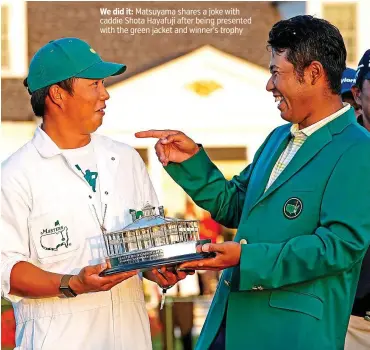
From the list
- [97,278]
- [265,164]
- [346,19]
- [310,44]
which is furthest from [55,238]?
[346,19]

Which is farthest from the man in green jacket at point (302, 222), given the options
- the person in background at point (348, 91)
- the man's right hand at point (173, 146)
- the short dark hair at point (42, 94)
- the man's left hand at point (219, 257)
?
the person in background at point (348, 91)

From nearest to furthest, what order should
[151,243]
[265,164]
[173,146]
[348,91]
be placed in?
[151,243] < [265,164] < [173,146] < [348,91]

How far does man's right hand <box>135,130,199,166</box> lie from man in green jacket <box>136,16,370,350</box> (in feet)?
0.98

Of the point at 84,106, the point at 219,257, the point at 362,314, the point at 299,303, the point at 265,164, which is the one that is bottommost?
the point at 362,314

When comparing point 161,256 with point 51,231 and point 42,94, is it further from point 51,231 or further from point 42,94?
point 42,94

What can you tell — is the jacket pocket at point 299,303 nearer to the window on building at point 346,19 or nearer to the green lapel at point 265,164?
the green lapel at point 265,164

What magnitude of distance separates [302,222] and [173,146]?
2.18 feet

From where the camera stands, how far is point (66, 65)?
4219mm

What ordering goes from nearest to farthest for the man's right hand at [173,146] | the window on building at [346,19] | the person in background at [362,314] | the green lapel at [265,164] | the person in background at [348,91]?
the green lapel at [265,164] < the man's right hand at [173,146] < the person in background at [362,314] < the person in background at [348,91] < the window on building at [346,19]

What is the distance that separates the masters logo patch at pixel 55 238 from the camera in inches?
161

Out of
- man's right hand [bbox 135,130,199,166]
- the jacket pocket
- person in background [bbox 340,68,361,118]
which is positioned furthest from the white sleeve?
person in background [bbox 340,68,361,118]

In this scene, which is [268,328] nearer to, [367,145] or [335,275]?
[335,275]

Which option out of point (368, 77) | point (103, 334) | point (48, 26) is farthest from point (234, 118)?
point (103, 334)

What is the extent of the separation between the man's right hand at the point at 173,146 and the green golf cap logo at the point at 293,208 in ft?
1.73
